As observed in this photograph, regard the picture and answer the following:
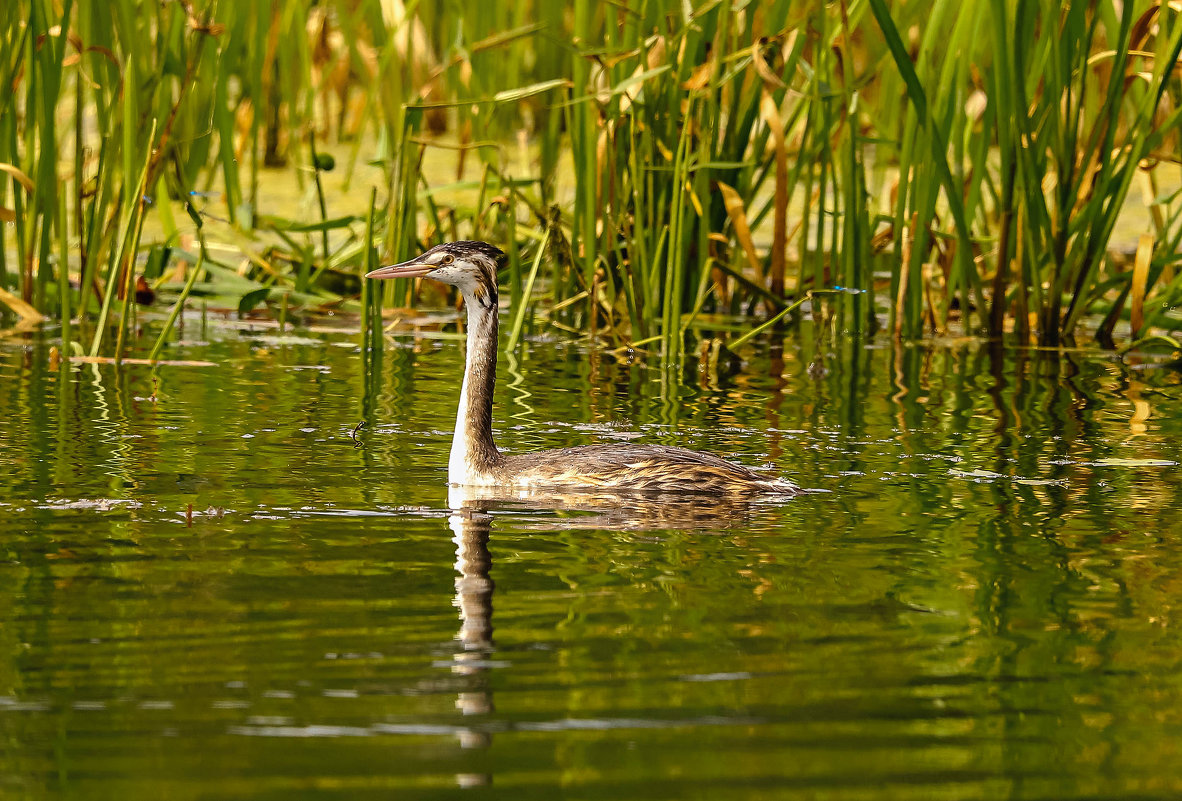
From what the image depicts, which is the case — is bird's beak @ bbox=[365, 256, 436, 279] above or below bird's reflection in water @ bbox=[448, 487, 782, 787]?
above

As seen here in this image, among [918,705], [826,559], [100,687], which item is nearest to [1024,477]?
[826,559]

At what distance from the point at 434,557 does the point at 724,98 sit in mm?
4539

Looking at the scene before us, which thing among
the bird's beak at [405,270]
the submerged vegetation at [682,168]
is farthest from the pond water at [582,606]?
the submerged vegetation at [682,168]

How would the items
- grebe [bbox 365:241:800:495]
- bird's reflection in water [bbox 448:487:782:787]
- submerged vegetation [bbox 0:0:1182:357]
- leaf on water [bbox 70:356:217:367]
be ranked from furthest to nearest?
leaf on water [bbox 70:356:217:367] < submerged vegetation [bbox 0:0:1182:357] < grebe [bbox 365:241:800:495] < bird's reflection in water [bbox 448:487:782:787]

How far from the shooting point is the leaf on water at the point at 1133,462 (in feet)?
20.0

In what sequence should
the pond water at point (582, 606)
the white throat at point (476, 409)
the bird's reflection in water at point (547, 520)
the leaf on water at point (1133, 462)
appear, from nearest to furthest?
the pond water at point (582, 606)
the bird's reflection in water at point (547, 520)
the white throat at point (476, 409)
the leaf on water at point (1133, 462)

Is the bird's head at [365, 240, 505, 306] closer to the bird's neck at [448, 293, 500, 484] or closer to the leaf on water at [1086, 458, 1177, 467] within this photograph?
the bird's neck at [448, 293, 500, 484]

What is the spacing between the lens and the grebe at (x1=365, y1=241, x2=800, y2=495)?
5.66 meters

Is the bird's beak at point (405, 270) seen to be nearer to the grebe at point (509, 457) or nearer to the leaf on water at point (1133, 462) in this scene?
the grebe at point (509, 457)

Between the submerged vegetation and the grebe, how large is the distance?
54.4 inches

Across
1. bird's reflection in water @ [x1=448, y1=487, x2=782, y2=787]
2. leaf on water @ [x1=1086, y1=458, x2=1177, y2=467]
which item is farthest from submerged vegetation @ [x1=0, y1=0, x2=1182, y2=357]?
bird's reflection in water @ [x1=448, y1=487, x2=782, y2=787]

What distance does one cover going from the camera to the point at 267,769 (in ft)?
10.4

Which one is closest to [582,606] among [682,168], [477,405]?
[477,405]

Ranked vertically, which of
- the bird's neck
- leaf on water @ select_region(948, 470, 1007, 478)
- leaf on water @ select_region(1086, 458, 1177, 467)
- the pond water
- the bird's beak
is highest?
the bird's beak
